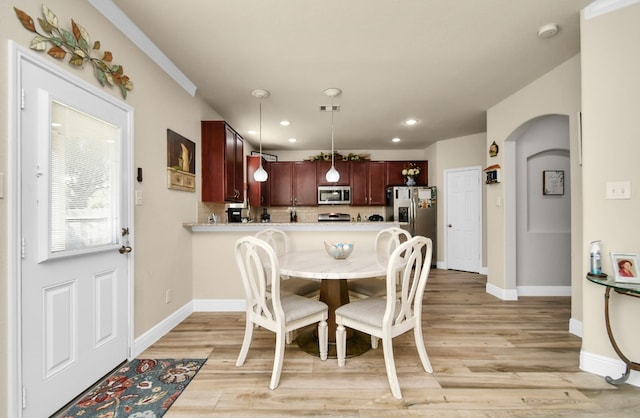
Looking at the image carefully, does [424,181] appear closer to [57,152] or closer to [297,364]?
[297,364]

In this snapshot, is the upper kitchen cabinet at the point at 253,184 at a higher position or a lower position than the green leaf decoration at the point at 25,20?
lower

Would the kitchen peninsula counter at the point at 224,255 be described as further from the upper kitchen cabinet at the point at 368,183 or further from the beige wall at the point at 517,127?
the upper kitchen cabinet at the point at 368,183

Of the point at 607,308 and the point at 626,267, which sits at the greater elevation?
the point at 626,267

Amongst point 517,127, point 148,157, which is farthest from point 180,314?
point 517,127

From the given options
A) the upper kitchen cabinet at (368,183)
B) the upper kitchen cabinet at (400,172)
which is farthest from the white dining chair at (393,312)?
the upper kitchen cabinet at (400,172)

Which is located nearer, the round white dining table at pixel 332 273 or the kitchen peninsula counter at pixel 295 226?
the round white dining table at pixel 332 273

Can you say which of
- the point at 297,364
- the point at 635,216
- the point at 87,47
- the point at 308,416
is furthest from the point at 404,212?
the point at 87,47

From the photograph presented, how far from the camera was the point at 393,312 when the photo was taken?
1.70 m

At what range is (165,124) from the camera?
2529mm

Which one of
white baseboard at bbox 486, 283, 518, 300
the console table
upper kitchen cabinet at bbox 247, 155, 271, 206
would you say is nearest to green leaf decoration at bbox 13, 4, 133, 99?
upper kitchen cabinet at bbox 247, 155, 271, 206

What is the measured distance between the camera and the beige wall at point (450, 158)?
4879 millimetres

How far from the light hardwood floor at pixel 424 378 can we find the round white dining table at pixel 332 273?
15 centimetres

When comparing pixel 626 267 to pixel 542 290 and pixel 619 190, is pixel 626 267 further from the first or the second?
pixel 542 290

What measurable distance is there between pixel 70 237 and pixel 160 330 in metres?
1.24
